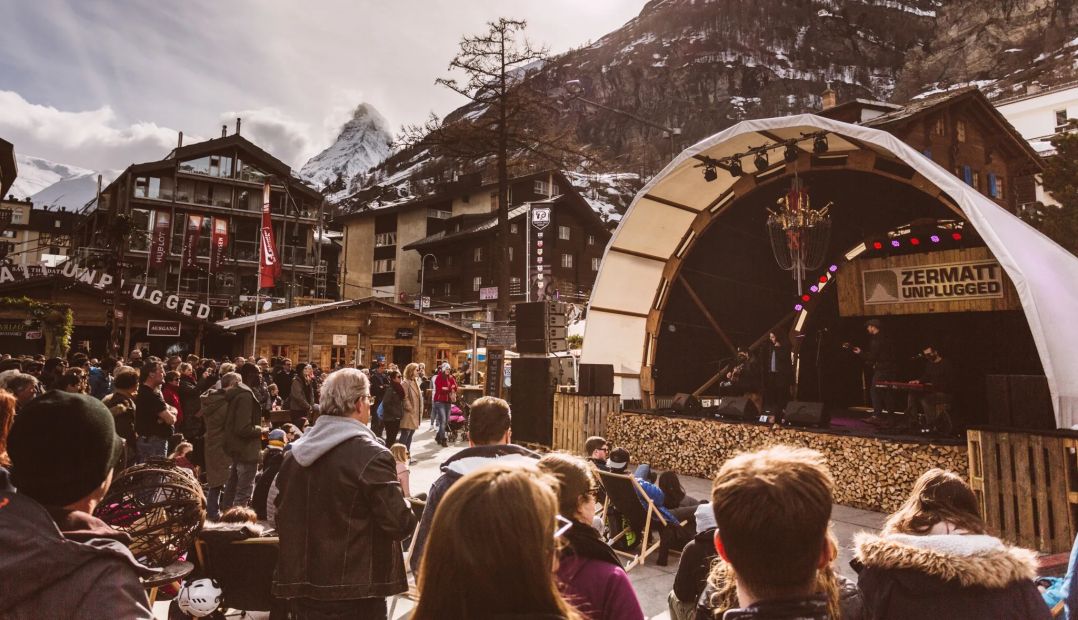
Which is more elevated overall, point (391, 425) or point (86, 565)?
point (86, 565)

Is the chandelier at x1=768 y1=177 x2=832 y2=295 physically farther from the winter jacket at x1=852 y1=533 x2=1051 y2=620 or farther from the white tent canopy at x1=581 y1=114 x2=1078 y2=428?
the winter jacket at x1=852 y1=533 x2=1051 y2=620

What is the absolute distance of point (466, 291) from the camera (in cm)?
4275

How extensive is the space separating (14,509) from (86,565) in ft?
0.71

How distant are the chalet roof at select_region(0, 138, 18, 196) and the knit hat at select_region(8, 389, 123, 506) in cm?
2525

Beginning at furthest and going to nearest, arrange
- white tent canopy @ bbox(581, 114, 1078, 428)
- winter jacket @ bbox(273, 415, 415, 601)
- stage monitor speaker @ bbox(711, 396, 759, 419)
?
stage monitor speaker @ bbox(711, 396, 759, 419)
white tent canopy @ bbox(581, 114, 1078, 428)
winter jacket @ bbox(273, 415, 415, 601)

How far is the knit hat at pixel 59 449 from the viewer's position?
1.60 m

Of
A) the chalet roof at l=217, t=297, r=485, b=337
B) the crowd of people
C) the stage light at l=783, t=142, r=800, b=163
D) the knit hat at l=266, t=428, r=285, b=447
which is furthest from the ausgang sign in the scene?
the chalet roof at l=217, t=297, r=485, b=337

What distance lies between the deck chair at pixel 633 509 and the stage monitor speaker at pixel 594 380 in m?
5.80

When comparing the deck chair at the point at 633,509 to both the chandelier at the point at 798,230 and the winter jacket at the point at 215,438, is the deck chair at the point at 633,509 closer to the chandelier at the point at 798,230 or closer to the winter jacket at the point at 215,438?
the winter jacket at the point at 215,438

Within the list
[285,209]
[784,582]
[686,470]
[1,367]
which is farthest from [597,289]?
[285,209]

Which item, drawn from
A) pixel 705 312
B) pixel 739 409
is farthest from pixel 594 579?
pixel 705 312

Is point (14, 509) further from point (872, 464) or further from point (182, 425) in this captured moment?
point (872, 464)

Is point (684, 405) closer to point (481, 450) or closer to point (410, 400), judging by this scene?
point (410, 400)

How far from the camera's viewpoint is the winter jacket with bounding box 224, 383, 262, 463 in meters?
6.66
